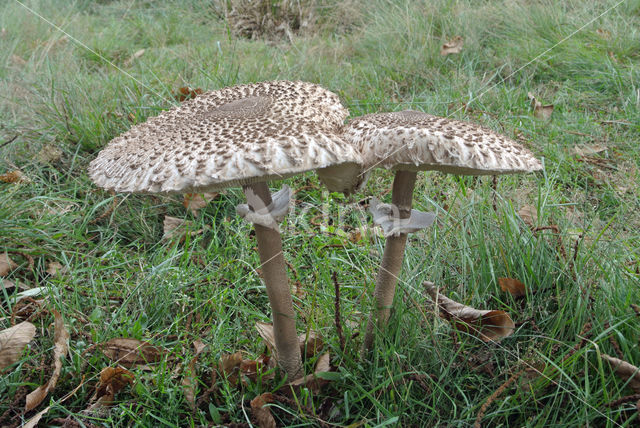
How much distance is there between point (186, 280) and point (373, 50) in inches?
171

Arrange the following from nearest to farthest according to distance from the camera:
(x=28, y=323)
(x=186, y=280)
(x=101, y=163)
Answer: (x=101, y=163), (x=28, y=323), (x=186, y=280)

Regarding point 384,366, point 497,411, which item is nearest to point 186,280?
point 384,366

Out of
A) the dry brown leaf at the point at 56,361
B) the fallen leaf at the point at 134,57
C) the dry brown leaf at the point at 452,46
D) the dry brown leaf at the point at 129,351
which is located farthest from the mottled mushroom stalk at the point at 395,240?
the fallen leaf at the point at 134,57

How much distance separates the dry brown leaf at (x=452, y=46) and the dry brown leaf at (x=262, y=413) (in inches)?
182

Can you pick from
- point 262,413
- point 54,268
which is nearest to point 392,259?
point 262,413

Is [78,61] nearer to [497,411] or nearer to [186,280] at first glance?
[186,280]

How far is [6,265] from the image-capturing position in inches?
112

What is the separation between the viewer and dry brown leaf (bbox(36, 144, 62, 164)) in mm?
3803

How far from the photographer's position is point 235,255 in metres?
3.07

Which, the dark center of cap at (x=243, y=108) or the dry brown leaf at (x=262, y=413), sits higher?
the dark center of cap at (x=243, y=108)

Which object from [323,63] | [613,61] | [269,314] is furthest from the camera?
[323,63]

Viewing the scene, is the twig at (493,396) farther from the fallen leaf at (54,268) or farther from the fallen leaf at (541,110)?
the fallen leaf at (541,110)

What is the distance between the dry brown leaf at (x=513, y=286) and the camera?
2.29 m

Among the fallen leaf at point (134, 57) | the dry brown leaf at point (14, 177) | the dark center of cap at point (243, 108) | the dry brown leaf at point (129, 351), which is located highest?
the dark center of cap at point (243, 108)
